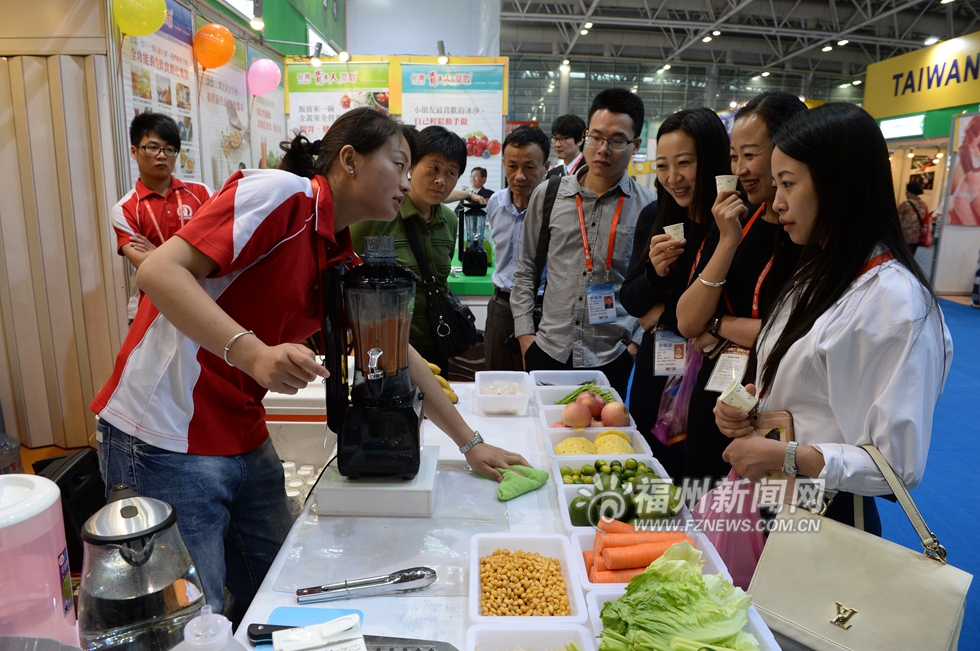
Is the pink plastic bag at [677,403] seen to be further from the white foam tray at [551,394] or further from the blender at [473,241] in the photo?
the blender at [473,241]

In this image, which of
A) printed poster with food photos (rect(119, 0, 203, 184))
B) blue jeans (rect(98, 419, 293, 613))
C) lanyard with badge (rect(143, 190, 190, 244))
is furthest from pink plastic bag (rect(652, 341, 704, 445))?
printed poster with food photos (rect(119, 0, 203, 184))

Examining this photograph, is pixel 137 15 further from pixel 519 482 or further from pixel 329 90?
pixel 519 482

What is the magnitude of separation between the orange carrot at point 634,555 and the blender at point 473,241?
365cm

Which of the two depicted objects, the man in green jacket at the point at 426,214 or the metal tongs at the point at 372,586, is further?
the man in green jacket at the point at 426,214

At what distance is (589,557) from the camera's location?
4.43ft

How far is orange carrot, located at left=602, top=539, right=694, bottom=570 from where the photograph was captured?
1283 mm

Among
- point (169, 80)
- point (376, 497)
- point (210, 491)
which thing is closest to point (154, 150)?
point (169, 80)

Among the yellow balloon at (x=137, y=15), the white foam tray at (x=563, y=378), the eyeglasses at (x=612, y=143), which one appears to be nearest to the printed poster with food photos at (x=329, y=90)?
the yellow balloon at (x=137, y=15)

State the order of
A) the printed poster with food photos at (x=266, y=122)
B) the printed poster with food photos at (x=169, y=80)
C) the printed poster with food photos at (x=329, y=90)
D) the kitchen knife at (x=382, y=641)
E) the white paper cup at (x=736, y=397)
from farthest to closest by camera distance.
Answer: the printed poster with food photos at (x=329, y=90) < the printed poster with food photos at (x=266, y=122) < the printed poster with food photos at (x=169, y=80) < the white paper cup at (x=736, y=397) < the kitchen knife at (x=382, y=641)

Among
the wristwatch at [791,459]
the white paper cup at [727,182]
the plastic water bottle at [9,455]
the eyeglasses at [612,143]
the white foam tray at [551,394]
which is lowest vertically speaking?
the plastic water bottle at [9,455]

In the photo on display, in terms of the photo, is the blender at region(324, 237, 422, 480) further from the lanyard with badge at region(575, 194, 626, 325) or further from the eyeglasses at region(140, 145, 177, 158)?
the eyeglasses at region(140, 145, 177, 158)

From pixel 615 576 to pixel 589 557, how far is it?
0.09 meters

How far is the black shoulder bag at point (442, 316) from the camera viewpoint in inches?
113

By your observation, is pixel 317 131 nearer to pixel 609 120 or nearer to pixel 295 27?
pixel 295 27
